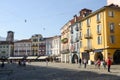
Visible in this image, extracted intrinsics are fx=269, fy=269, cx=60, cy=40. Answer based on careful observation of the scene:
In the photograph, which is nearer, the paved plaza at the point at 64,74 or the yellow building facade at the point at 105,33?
the paved plaza at the point at 64,74

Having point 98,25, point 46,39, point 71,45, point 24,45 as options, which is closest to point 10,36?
point 24,45

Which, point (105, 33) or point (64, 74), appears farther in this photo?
point (105, 33)

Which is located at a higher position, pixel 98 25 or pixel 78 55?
pixel 98 25

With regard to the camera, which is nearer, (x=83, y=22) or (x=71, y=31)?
(x=83, y=22)

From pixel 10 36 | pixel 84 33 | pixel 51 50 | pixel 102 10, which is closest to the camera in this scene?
pixel 102 10

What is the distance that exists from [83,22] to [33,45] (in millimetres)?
84910

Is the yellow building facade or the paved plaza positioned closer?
the paved plaza

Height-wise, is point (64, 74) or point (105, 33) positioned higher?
point (105, 33)

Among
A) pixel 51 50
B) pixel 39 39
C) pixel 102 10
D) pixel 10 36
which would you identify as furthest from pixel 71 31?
pixel 10 36

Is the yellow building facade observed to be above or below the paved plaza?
above

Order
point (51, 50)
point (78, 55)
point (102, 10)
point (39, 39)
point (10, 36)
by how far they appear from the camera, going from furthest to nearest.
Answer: point (10, 36)
point (39, 39)
point (51, 50)
point (78, 55)
point (102, 10)

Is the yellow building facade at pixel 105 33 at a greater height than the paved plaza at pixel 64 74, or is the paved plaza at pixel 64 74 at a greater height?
the yellow building facade at pixel 105 33

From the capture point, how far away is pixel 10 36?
6850 inches

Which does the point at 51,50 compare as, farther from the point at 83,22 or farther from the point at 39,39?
the point at 83,22
